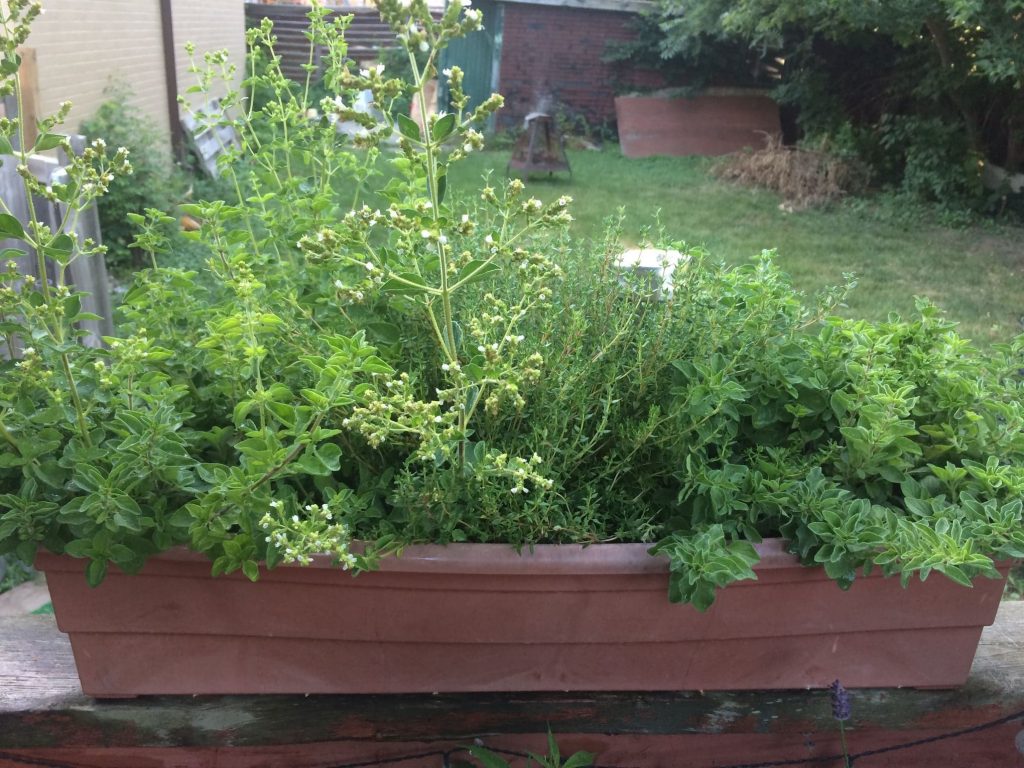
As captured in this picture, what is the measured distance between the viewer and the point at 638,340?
3.82ft

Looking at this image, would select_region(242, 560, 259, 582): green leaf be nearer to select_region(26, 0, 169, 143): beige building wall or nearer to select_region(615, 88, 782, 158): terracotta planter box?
select_region(26, 0, 169, 143): beige building wall

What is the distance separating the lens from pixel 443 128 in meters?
0.87

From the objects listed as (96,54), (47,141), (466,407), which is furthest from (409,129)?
(96,54)

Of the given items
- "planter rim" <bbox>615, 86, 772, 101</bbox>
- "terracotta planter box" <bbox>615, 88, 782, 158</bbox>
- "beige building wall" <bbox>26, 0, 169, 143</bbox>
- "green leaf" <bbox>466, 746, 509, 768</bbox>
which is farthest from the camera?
"planter rim" <bbox>615, 86, 772, 101</bbox>

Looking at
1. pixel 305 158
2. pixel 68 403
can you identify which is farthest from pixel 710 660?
pixel 305 158

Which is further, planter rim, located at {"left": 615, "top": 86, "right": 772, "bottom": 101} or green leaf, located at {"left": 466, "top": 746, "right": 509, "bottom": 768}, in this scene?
planter rim, located at {"left": 615, "top": 86, "right": 772, "bottom": 101}

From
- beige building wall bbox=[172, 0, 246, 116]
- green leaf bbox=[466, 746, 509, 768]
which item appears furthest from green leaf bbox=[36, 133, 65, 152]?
beige building wall bbox=[172, 0, 246, 116]

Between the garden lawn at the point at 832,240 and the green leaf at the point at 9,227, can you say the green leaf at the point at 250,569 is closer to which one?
the green leaf at the point at 9,227

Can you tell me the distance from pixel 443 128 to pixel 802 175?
8.18 m

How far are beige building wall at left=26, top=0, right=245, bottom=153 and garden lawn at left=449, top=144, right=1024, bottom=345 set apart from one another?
269cm

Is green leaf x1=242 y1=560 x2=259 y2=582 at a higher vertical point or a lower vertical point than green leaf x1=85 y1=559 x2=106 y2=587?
higher

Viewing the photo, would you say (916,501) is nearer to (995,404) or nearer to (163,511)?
(995,404)

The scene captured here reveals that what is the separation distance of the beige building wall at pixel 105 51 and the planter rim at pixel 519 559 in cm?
488

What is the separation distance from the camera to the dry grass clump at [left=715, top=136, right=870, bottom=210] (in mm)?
8141
